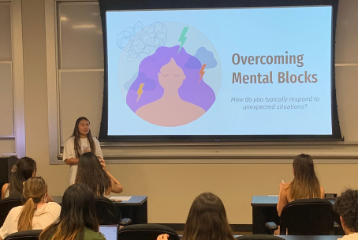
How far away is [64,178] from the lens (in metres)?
5.48

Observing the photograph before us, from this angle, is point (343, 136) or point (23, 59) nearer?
point (343, 136)

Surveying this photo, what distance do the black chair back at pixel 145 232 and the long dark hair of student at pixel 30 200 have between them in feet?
2.03

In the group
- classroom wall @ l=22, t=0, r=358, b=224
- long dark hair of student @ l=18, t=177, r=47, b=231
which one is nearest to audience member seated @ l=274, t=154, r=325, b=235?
classroom wall @ l=22, t=0, r=358, b=224

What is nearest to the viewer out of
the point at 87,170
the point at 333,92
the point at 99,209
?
the point at 99,209

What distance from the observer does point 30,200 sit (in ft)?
8.17

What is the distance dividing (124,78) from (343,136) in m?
2.84

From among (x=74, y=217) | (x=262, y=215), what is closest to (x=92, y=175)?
(x=74, y=217)

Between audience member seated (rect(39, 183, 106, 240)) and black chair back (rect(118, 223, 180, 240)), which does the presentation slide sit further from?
audience member seated (rect(39, 183, 106, 240))

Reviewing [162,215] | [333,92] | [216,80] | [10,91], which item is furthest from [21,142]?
[333,92]

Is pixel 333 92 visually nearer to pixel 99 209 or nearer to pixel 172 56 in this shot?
pixel 172 56

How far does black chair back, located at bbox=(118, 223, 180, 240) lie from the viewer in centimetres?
221

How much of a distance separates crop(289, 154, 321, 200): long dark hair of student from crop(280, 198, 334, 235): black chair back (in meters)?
0.32
